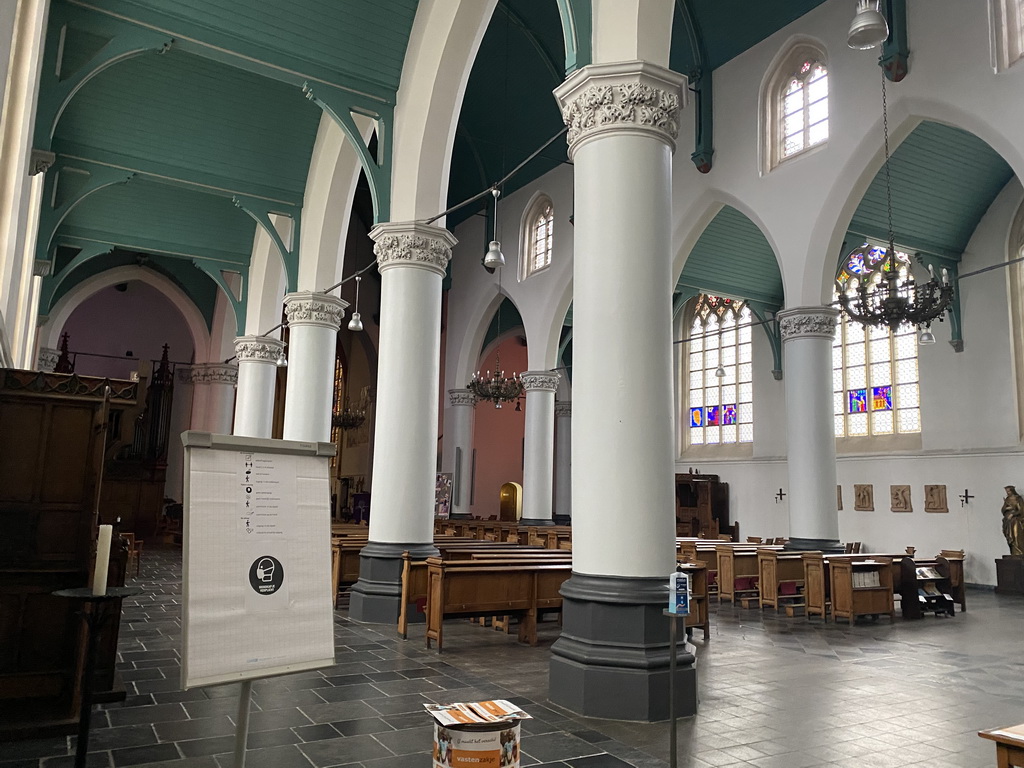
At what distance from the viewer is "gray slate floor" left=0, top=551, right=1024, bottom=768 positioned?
161 inches

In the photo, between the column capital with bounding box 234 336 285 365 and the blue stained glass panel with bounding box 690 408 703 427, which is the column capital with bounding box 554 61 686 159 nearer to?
the column capital with bounding box 234 336 285 365

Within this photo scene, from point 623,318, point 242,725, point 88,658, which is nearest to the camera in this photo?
point 242,725

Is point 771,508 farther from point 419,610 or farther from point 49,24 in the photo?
point 49,24

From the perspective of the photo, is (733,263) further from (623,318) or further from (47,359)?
(47,359)

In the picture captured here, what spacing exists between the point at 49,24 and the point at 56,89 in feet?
2.28

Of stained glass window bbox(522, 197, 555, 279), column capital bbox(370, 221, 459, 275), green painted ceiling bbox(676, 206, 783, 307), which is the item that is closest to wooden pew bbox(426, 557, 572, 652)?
column capital bbox(370, 221, 459, 275)

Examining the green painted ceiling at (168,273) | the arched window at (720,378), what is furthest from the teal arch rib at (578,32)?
the green painted ceiling at (168,273)

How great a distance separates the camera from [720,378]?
67.0ft

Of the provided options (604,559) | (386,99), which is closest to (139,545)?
(386,99)

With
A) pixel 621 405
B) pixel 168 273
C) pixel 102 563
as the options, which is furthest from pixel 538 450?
pixel 102 563

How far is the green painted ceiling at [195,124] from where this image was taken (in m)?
11.1

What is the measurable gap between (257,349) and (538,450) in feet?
21.2

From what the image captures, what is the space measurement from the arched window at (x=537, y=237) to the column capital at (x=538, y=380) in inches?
103

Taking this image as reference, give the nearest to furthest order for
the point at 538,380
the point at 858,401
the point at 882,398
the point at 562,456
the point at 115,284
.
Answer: the point at 882,398
the point at 858,401
the point at 538,380
the point at 115,284
the point at 562,456
